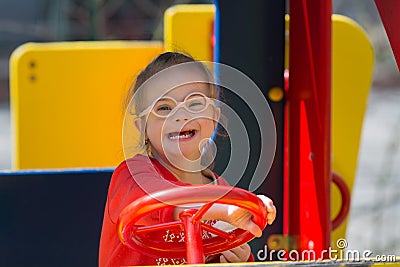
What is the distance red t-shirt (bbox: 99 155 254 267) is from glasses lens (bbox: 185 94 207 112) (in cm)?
12

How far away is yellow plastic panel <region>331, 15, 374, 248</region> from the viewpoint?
269cm

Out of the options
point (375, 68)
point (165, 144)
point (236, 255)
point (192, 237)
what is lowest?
point (375, 68)

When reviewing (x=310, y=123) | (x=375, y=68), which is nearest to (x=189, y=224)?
(x=310, y=123)

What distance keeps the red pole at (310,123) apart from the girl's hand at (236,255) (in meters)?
0.36

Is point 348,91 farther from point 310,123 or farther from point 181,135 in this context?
point 181,135

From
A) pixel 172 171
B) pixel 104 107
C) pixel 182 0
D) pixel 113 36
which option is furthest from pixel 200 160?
pixel 113 36

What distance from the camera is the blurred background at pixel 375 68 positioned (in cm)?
433

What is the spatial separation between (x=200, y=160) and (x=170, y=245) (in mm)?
178

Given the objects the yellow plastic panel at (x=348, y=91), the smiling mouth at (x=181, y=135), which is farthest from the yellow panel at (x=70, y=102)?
the smiling mouth at (x=181, y=135)

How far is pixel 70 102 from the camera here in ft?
10.0

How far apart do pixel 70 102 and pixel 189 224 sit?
1644 millimetres

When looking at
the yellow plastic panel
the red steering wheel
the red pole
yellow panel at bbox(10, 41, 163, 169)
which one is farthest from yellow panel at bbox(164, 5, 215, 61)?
the red steering wheel

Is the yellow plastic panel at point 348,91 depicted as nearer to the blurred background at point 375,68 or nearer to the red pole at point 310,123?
the red pole at point 310,123

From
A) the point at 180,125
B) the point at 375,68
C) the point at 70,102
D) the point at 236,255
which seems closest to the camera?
the point at 180,125
